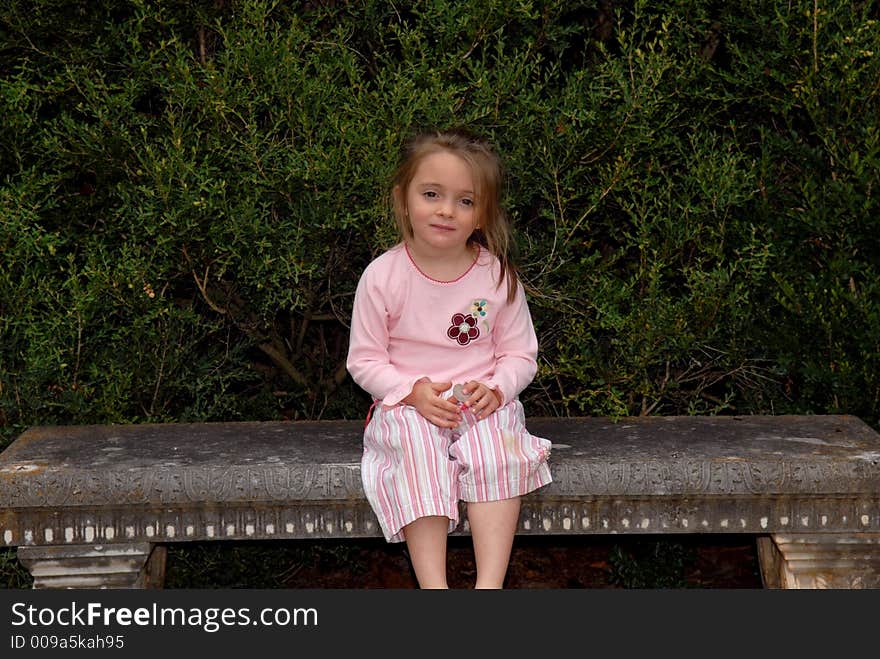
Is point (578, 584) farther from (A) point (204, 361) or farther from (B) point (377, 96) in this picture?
→ (B) point (377, 96)

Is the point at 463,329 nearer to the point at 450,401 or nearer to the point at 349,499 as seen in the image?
the point at 450,401

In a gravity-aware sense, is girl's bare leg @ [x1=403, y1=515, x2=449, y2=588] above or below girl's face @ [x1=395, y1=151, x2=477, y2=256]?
below

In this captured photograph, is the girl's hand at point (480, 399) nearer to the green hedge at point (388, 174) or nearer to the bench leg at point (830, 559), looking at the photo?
the green hedge at point (388, 174)

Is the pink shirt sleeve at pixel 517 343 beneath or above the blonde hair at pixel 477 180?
beneath

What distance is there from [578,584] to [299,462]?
1.51 meters

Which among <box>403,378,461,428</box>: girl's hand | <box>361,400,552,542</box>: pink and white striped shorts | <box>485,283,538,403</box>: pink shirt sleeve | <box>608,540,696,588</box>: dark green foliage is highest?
<box>485,283,538,403</box>: pink shirt sleeve

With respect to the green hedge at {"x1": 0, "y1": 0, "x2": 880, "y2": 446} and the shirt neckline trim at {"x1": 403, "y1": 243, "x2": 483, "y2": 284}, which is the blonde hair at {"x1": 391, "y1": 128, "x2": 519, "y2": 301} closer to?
the shirt neckline trim at {"x1": 403, "y1": 243, "x2": 483, "y2": 284}

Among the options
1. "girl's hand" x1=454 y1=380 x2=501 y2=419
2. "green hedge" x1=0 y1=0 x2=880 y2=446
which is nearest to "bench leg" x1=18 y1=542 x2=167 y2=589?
"green hedge" x1=0 y1=0 x2=880 y2=446

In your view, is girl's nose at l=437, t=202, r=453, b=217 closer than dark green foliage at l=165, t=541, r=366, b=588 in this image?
Yes

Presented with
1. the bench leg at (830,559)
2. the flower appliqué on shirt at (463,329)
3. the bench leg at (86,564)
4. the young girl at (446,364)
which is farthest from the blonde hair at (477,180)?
the bench leg at (86,564)

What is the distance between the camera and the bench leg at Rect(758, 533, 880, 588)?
3.48 metres

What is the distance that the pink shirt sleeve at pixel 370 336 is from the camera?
3459 millimetres

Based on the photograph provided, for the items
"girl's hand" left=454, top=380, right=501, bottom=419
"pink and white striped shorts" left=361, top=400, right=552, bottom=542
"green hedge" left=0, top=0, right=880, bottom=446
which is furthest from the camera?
"green hedge" left=0, top=0, right=880, bottom=446

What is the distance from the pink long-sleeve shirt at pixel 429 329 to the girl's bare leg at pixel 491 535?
0.35 m
